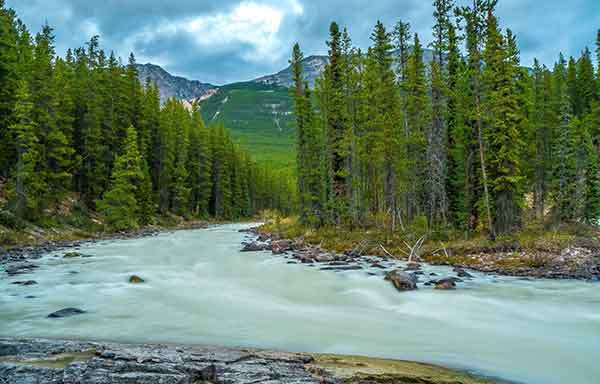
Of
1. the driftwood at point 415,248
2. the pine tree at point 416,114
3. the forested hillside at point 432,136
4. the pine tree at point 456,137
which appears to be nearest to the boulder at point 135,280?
the driftwood at point 415,248

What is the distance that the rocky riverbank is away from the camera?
17391mm

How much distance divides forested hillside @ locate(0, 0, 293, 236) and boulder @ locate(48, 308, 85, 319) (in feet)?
66.3

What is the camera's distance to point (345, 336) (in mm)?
9844

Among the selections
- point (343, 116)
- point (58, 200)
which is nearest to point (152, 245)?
point (58, 200)

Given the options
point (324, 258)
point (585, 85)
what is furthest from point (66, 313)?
point (585, 85)

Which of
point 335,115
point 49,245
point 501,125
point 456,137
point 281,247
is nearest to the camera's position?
point 501,125

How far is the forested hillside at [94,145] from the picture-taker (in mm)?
32750

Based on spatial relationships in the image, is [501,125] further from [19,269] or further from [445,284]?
[19,269]

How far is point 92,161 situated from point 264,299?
38751 millimetres

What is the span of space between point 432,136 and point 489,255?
8322 millimetres

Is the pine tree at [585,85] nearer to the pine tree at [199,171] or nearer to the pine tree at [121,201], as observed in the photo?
the pine tree at [199,171]

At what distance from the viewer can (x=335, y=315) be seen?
1198cm

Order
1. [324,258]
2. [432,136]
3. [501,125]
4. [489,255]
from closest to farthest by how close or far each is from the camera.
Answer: [489,255] < [324,258] < [501,125] < [432,136]

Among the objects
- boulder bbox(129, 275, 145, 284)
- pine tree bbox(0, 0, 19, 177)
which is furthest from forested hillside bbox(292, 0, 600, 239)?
pine tree bbox(0, 0, 19, 177)
